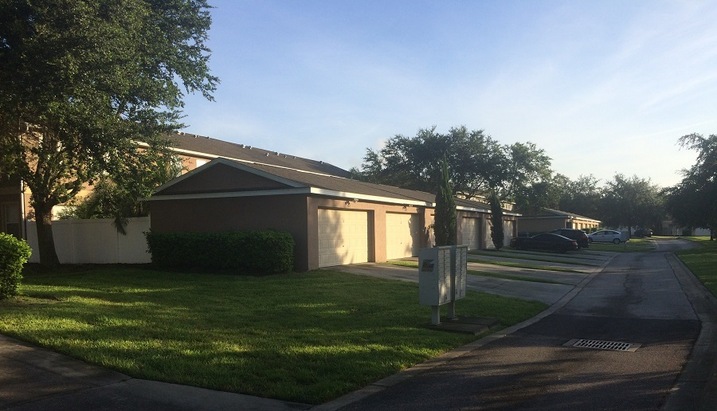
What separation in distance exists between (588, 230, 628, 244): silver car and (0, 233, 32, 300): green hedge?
53.8 meters

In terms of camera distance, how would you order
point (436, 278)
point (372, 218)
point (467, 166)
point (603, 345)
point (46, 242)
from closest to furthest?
point (603, 345), point (436, 278), point (46, 242), point (372, 218), point (467, 166)

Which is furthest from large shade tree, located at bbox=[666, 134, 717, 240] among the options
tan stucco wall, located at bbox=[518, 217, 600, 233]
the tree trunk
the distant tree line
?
the tree trunk

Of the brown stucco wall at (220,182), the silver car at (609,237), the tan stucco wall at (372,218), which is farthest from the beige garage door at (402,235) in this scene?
the silver car at (609,237)

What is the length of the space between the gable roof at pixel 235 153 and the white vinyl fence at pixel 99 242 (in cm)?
704

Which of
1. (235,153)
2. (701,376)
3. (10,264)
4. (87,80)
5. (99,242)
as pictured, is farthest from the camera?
(235,153)

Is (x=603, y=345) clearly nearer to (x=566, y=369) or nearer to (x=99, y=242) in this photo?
(x=566, y=369)

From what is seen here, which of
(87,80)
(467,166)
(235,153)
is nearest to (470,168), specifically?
(467,166)

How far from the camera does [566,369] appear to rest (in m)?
7.80

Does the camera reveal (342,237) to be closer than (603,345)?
No

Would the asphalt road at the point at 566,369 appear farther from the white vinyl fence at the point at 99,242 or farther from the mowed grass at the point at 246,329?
the white vinyl fence at the point at 99,242

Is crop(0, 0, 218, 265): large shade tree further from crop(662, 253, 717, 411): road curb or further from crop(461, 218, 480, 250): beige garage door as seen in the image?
crop(461, 218, 480, 250): beige garage door

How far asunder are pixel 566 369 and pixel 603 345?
6.53 feet

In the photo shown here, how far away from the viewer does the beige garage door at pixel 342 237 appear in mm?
20562

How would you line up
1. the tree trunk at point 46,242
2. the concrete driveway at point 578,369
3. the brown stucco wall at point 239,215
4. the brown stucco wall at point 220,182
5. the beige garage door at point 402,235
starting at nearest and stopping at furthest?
1. the concrete driveway at point 578,369
2. the brown stucco wall at point 239,215
3. the tree trunk at point 46,242
4. the brown stucco wall at point 220,182
5. the beige garage door at point 402,235
